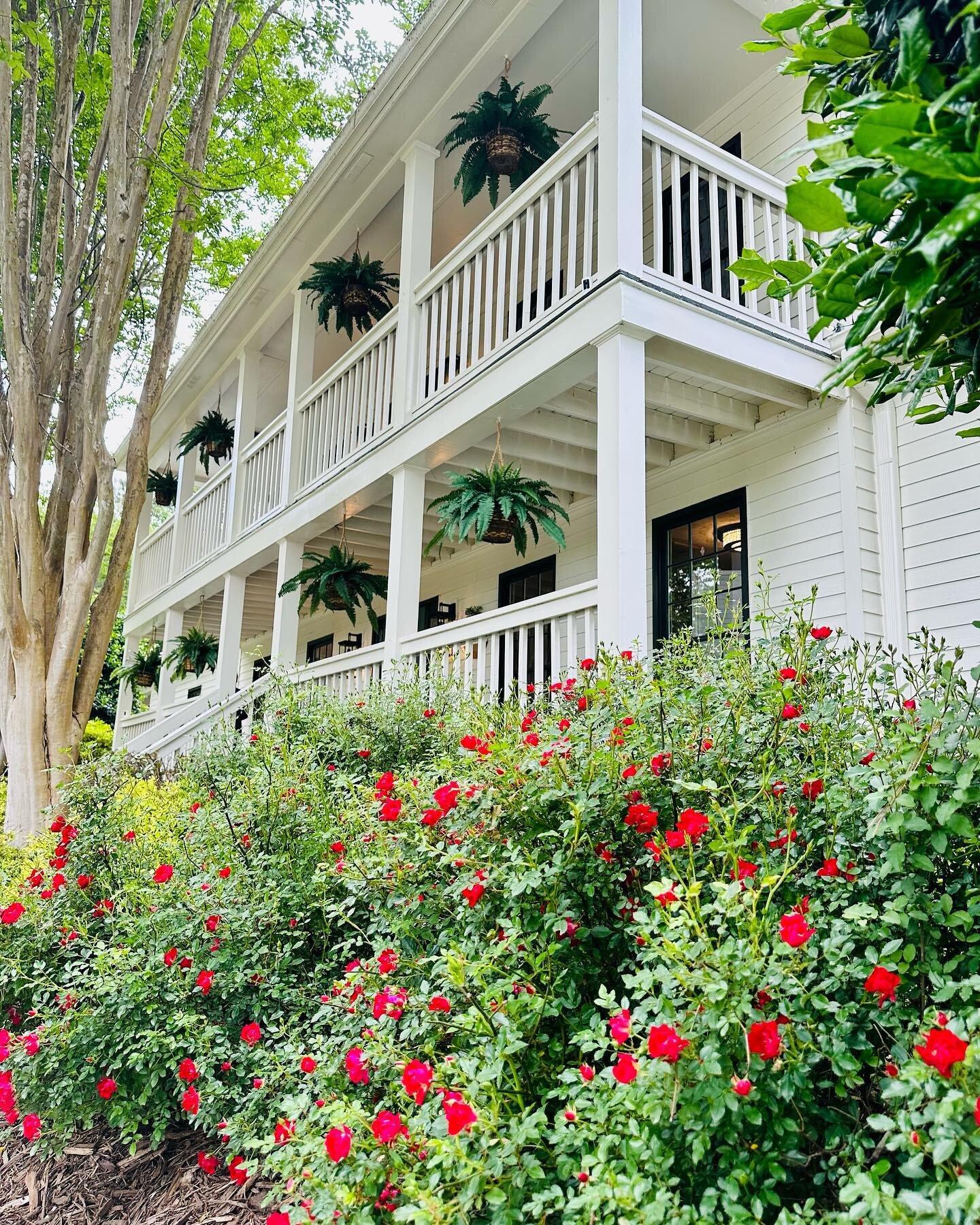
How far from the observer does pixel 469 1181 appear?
4.61 feet

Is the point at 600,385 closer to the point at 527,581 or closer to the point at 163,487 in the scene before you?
the point at 527,581

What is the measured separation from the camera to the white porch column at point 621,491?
427 centimetres

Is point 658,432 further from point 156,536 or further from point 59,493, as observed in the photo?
point 156,536

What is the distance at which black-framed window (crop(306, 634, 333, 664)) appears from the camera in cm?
1372

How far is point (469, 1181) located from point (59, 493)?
7308 millimetres

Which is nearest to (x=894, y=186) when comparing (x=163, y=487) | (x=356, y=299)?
(x=356, y=299)

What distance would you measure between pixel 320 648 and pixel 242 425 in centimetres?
488

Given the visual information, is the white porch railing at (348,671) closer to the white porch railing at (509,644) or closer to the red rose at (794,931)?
the white porch railing at (509,644)

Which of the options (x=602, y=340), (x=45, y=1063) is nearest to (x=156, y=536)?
(x=602, y=340)

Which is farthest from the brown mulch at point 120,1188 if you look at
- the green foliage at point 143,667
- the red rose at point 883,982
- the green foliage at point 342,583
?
the green foliage at point 143,667

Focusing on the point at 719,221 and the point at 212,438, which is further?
the point at 212,438

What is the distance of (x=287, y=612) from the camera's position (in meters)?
8.23

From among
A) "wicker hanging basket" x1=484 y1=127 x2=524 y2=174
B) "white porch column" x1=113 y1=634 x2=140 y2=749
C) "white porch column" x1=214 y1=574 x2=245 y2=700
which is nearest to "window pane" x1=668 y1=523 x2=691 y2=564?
"wicker hanging basket" x1=484 y1=127 x2=524 y2=174

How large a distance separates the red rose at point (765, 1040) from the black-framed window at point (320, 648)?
12551 millimetres
